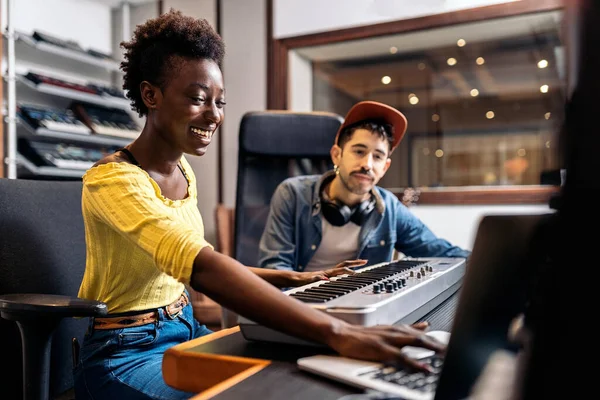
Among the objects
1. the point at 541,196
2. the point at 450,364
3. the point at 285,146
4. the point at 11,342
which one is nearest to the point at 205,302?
the point at 285,146

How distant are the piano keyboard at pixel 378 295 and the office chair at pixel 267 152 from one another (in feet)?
3.43

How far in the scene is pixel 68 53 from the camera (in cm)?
328

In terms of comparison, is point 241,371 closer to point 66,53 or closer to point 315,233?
point 315,233

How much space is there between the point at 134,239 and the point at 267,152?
1.35m

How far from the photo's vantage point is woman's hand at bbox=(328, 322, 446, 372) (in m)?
0.62

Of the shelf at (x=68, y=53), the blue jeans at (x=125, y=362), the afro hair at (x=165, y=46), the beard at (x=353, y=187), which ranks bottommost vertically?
the blue jeans at (x=125, y=362)

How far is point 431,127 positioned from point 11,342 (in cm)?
304

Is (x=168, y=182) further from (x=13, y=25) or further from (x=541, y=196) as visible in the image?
(x=13, y=25)

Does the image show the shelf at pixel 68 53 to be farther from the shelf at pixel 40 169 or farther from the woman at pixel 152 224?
the woman at pixel 152 224

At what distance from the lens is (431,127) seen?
3.62 metres

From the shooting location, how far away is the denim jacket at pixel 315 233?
1740 millimetres

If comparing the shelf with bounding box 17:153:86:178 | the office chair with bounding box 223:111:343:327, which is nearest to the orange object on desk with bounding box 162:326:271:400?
the office chair with bounding box 223:111:343:327

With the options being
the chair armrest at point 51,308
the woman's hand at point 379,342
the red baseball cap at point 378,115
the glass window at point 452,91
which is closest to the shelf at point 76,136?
the glass window at point 452,91

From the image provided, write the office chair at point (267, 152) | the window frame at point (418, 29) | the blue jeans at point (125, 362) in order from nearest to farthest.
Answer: the blue jeans at point (125, 362) → the office chair at point (267, 152) → the window frame at point (418, 29)
